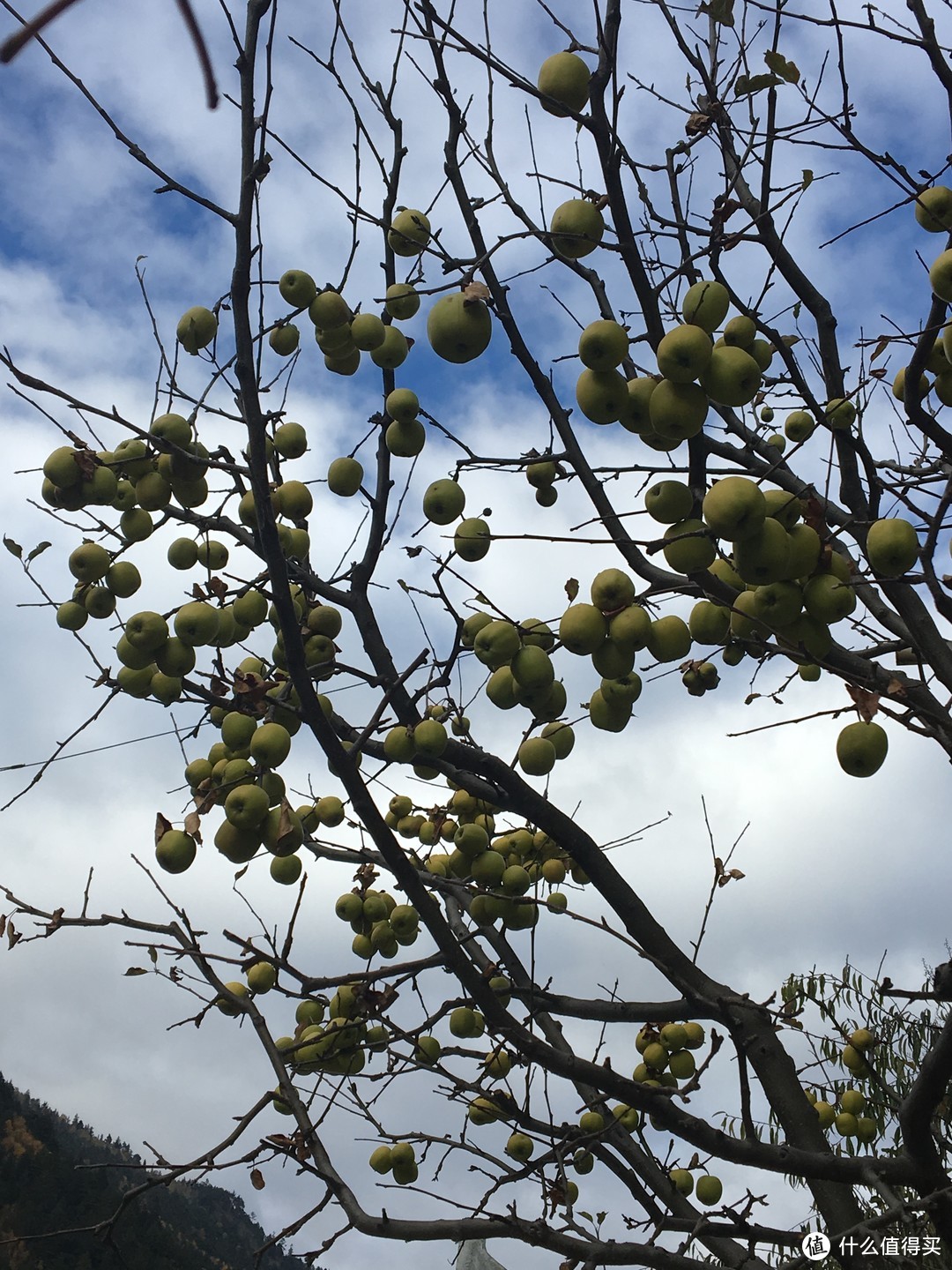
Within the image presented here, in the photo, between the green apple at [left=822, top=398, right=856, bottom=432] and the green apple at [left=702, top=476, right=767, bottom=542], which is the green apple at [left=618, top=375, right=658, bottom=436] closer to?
the green apple at [left=702, top=476, right=767, bottom=542]

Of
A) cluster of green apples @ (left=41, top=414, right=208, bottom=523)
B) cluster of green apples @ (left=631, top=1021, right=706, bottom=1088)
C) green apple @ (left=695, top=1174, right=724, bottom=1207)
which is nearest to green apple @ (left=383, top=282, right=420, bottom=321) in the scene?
cluster of green apples @ (left=41, top=414, right=208, bottom=523)

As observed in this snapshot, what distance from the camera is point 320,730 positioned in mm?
2947

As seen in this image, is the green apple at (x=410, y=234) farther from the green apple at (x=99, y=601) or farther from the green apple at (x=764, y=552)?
the green apple at (x=764, y=552)

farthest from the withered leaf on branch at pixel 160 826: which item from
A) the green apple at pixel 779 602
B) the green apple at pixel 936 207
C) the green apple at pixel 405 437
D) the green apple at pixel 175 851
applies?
the green apple at pixel 936 207

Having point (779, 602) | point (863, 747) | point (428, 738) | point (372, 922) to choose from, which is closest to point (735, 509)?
point (779, 602)

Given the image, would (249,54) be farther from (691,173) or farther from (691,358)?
(691,173)

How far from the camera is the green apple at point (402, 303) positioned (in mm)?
3525

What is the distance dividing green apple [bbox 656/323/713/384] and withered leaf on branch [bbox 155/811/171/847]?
222 cm

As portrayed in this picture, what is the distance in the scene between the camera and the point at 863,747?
2533 millimetres

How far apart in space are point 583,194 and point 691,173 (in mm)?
1515

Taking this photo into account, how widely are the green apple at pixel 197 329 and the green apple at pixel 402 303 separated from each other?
0.71 m

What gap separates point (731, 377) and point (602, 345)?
14.2 inches

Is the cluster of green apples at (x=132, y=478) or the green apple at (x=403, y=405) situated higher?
the green apple at (x=403, y=405)

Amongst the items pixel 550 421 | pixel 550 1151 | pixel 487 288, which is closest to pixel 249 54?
pixel 487 288
